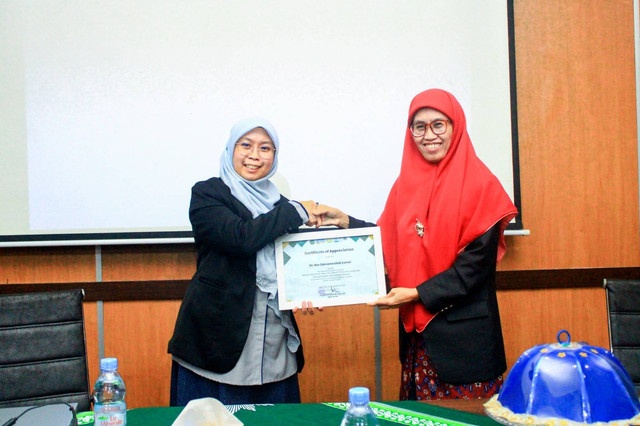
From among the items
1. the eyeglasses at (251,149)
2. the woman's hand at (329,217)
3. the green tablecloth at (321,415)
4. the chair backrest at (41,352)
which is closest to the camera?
the green tablecloth at (321,415)

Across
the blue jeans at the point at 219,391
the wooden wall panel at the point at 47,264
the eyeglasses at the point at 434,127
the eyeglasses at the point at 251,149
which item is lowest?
the blue jeans at the point at 219,391

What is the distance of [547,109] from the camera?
109 inches

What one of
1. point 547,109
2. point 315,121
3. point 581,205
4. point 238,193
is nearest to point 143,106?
point 315,121

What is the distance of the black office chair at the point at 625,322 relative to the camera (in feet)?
5.71

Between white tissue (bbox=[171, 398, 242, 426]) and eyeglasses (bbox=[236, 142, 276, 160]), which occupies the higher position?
eyeglasses (bbox=[236, 142, 276, 160])

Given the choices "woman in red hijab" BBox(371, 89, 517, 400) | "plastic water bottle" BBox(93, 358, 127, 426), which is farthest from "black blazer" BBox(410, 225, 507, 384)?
"plastic water bottle" BBox(93, 358, 127, 426)

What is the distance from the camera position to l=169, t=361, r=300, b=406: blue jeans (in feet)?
6.06

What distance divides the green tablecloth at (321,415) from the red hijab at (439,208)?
0.50 meters

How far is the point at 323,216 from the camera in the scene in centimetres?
215

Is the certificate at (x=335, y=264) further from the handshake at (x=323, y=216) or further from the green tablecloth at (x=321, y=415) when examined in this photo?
the green tablecloth at (x=321, y=415)

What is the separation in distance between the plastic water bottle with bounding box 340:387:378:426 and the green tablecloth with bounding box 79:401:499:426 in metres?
0.20

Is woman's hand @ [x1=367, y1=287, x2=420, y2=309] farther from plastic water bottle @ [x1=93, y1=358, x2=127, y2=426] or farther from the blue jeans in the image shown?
plastic water bottle @ [x1=93, y1=358, x2=127, y2=426]

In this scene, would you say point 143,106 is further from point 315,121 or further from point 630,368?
point 630,368

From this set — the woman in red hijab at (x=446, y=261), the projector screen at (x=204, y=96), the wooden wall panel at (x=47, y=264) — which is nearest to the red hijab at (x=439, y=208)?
the woman in red hijab at (x=446, y=261)
